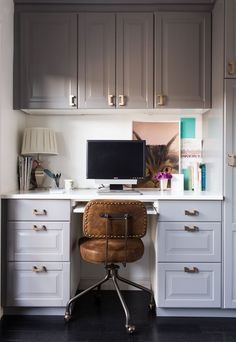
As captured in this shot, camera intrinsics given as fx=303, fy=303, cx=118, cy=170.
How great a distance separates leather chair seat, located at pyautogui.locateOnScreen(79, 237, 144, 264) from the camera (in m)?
1.99

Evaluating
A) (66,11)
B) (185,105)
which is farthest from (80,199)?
(66,11)

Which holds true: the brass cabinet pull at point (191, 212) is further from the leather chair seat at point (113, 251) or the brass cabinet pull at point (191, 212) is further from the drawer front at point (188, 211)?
the leather chair seat at point (113, 251)

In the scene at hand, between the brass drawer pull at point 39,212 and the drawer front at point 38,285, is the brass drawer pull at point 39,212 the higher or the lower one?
the higher one

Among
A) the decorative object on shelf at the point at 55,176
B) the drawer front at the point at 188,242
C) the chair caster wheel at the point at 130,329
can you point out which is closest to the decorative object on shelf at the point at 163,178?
the drawer front at the point at 188,242

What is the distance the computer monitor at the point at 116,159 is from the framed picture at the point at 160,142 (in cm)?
21

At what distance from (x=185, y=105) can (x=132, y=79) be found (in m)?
0.46

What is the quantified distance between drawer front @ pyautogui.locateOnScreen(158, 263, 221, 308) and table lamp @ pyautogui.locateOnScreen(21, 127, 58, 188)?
4.23 ft

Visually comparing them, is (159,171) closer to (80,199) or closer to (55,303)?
(80,199)

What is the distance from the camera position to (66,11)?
2365 millimetres

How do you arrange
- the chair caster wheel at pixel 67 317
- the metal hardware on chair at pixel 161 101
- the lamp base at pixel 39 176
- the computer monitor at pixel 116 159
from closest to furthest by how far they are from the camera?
the chair caster wheel at pixel 67 317 < the metal hardware on chair at pixel 161 101 < the computer monitor at pixel 116 159 < the lamp base at pixel 39 176

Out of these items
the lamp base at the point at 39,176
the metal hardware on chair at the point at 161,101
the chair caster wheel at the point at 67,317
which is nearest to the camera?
the chair caster wheel at the point at 67,317

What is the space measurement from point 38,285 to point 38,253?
222 mm

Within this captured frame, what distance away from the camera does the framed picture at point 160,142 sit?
2678 millimetres

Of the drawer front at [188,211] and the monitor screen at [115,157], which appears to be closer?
the drawer front at [188,211]
